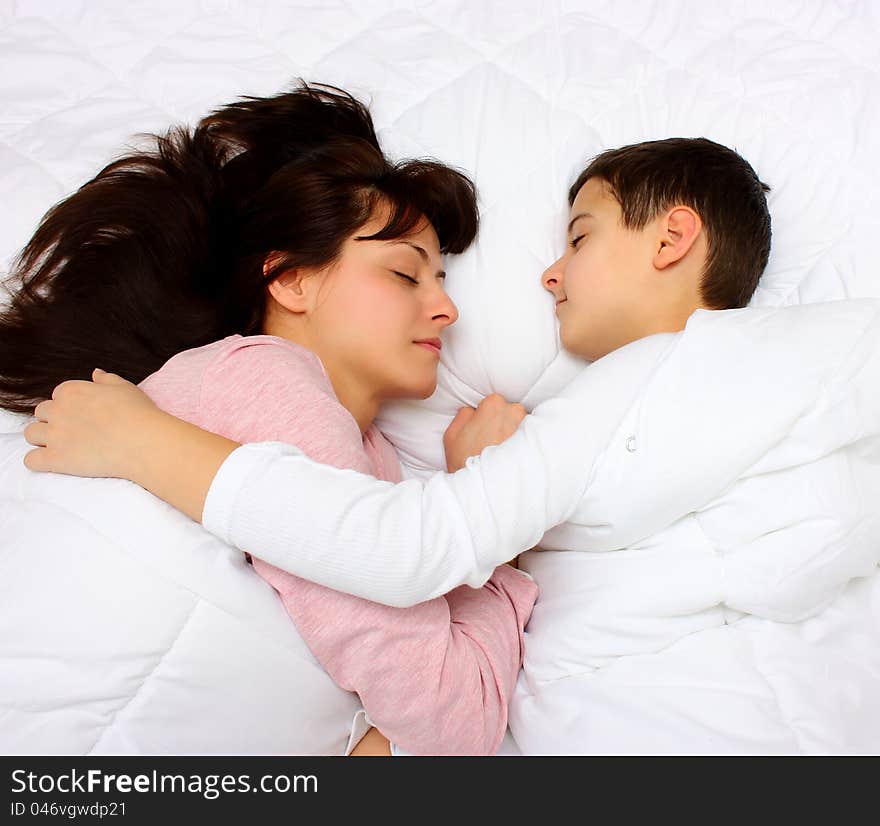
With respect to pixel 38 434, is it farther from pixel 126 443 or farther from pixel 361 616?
pixel 361 616

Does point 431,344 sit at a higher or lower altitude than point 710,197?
lower

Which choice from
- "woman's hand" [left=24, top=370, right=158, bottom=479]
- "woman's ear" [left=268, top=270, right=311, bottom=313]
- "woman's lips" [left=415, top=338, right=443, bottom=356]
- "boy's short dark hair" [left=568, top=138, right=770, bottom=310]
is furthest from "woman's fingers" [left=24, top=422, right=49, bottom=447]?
"boy's short dark hair" [left=568, top=138, right=770, bottom=310]

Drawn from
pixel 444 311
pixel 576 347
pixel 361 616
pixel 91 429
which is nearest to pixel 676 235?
pixel 576 347

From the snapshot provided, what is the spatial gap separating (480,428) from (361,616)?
392mm

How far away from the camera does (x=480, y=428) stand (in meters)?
1.21

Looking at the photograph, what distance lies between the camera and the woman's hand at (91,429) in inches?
35.7

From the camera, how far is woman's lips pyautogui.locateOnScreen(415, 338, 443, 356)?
119 cm

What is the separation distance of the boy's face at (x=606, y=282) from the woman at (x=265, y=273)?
168 mm

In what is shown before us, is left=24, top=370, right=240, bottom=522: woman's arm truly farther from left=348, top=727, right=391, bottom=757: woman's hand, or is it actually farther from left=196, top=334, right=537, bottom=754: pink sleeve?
left=348, top=727, right=391, bottom=757: woman's hand

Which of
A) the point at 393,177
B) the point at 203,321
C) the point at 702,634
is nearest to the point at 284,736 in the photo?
the point at 702,634

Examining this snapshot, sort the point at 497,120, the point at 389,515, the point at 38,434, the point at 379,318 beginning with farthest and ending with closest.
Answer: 1. the point at 497,120
2. the point at 379,318
3. the point at 38,434
4. the point at 389,515

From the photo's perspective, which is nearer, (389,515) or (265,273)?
(389,515)

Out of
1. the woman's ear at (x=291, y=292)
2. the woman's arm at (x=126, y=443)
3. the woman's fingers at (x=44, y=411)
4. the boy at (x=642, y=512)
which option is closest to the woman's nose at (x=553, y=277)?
the boy at (x=642, y=512)
